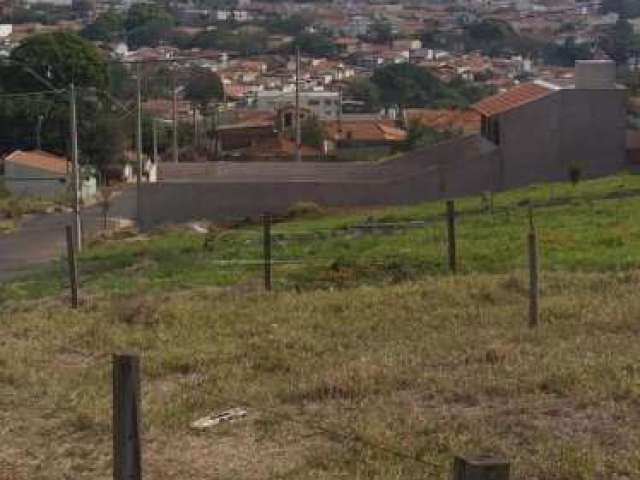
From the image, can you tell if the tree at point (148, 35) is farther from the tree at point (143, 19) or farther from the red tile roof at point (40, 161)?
the red tile roof at point (40, 161)

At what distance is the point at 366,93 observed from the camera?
301 ft

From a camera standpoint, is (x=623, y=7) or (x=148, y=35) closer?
(x=148, y=35)

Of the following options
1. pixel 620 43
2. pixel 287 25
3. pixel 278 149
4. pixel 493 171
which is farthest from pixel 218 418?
pixel 287 25

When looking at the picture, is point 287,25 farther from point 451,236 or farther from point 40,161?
point 451,236

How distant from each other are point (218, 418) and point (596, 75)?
30.1 meters

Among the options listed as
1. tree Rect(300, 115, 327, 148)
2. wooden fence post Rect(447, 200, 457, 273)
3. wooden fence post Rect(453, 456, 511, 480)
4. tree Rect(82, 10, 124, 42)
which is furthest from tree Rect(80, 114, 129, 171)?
tree Rect(82, 10, 124, 42)

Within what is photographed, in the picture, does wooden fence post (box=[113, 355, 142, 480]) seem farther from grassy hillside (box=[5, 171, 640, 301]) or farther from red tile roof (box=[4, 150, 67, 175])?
red tile roof (box=[4, 150, 67, 175])

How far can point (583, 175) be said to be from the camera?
3484 cm

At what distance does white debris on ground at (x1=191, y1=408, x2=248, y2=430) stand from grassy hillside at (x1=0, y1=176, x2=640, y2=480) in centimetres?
9

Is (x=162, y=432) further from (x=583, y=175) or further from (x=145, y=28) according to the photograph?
(x=145, y=28)

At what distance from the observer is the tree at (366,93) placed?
294 ft

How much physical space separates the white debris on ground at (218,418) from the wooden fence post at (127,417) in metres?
2.41

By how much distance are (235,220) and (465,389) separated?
26.2 metres

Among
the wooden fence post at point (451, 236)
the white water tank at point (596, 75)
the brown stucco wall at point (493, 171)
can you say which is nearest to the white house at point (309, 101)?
the white water tank at point (596, 75)
